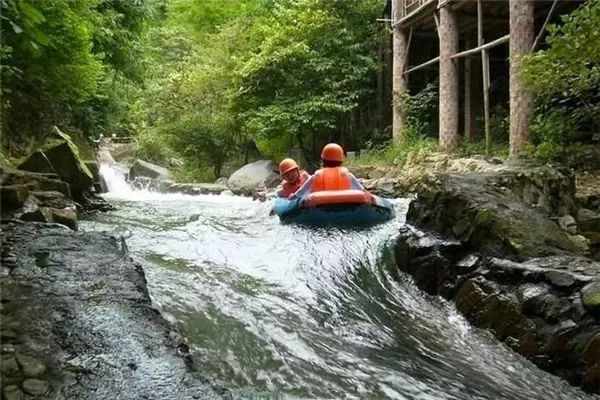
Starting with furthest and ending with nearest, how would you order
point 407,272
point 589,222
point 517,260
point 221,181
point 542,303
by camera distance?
point 221,181 < point 589,222 < point 407,272 < point 517,260 < point 542,303

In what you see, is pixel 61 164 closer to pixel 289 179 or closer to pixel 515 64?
pixel 289 179

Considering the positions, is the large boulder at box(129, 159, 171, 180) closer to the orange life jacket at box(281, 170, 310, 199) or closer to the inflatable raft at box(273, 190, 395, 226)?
the orange life jacket at box(281, 170, 310, 199)

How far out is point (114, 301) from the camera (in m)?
3.24

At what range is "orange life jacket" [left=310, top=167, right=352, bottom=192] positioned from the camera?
7336 millimetres

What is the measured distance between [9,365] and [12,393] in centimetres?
22

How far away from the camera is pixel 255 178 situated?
55.4 feet

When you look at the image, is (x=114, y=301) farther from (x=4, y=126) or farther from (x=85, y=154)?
Result: (x=85, y=154)

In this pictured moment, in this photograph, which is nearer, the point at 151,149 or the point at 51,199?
the point at 51,199

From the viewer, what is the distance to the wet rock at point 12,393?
2.12m

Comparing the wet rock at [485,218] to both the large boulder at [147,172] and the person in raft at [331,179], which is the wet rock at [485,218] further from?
the large boulder at [147,172]

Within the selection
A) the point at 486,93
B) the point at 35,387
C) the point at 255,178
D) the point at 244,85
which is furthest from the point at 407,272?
the point at 244,85

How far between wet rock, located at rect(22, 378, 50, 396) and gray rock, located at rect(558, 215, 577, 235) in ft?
17.0

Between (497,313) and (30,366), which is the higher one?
(30,366)

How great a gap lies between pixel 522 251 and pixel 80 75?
763cm
